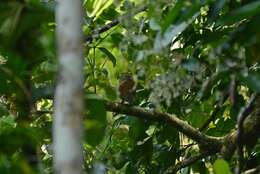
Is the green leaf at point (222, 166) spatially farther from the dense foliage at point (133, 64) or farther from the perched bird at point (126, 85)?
the perched bird at point (126, 85)

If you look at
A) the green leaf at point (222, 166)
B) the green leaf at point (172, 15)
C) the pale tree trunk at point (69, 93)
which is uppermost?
the green leaf at point (172, 15)

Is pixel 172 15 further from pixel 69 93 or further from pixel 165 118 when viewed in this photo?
pixel 165 118

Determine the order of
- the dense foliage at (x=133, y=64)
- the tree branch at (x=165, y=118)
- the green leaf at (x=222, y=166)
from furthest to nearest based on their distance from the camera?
the tree branch at (x=165, y=118) < the green leaf at (x=222, y=166) < the dense foliage at (x=133, y=64)

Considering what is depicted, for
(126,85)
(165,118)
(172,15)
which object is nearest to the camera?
(172,15)

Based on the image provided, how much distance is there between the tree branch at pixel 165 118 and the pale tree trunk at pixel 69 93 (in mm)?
720

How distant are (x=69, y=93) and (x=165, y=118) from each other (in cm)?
86

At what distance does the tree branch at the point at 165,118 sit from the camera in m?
1.26

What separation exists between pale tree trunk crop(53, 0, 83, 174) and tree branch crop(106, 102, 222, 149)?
2.36ft

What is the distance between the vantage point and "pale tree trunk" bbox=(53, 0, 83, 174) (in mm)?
497

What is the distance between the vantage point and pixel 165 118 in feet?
4.47

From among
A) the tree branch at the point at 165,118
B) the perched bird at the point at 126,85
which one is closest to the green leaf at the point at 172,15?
the perched bird at the point at 126,85

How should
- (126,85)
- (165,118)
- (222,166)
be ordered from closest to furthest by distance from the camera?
(222,166)
(126,85)
(165,118)

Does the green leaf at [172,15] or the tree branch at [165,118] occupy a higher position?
the green leaf at [172,15]

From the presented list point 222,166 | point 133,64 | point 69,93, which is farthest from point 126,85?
point 69,93
